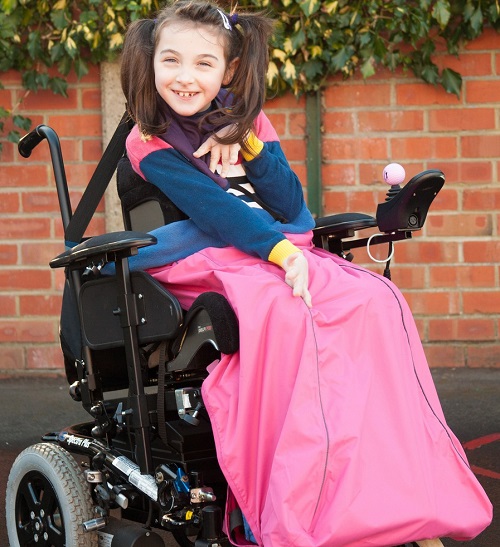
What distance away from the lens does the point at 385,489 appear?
2398mm

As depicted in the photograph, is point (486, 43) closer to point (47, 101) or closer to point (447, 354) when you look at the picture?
point (447, 354)

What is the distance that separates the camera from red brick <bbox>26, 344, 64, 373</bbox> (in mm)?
5441

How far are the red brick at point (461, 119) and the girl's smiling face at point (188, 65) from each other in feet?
8.14

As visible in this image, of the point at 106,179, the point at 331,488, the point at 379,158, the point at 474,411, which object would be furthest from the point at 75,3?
the point at 331,488

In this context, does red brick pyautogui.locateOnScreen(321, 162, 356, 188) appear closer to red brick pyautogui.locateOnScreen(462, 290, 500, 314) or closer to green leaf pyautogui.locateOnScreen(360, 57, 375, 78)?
green leaf pyautogui.locateOnScreen(360, 57, 375, 78)

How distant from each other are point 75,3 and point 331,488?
142 inches

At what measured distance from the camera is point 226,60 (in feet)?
10.0

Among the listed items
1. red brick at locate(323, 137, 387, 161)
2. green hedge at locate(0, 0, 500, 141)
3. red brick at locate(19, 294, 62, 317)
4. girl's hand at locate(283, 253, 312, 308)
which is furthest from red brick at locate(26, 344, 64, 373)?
girl's hand at locate(283, 253, 312, 308)

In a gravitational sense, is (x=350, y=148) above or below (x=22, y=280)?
above

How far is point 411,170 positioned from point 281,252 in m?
2.65

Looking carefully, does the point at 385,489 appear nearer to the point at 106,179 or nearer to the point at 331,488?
the point at 331,488

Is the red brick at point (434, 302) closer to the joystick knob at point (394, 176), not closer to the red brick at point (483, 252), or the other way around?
the red brick at point (483, 252)

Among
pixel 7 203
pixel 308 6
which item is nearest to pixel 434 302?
pixel 308 6

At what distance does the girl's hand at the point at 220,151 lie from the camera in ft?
9.82
